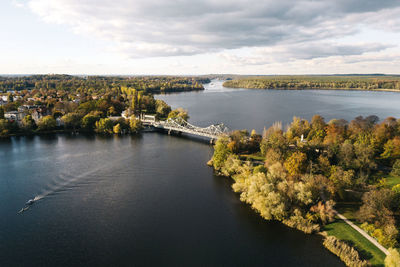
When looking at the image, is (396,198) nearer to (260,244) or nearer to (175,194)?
(260,244)

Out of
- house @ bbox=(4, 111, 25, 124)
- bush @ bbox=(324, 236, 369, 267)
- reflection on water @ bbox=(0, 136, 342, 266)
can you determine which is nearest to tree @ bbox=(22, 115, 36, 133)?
house @ bbox=(4, 111, 25, 124)

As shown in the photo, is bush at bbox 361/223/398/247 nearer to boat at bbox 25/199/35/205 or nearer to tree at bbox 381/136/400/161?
tree at bbox 381/136/400/161

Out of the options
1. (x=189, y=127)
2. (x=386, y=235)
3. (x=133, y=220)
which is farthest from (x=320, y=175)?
(x=189, y=127)

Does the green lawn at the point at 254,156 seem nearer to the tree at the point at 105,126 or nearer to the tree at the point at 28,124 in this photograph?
the tree at the point at 105,126

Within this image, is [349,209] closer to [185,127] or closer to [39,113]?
[185,127]

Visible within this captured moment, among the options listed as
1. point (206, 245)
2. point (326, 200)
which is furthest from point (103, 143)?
point (326, 200)

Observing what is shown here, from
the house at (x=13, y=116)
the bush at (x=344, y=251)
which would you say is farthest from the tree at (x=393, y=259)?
the house at (x=13, y=116)
